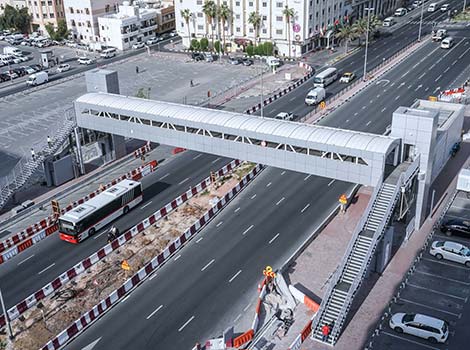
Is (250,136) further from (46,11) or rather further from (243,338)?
(46,11)

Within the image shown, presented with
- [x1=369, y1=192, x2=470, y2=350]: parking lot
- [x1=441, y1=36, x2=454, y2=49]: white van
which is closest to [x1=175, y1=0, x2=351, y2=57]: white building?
[x1=441, y1=36, x2=454, y2=49]: white van

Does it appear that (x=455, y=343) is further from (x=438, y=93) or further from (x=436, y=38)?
(x=436, y=38)

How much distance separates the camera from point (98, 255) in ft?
164

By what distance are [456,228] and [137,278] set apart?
100 ft

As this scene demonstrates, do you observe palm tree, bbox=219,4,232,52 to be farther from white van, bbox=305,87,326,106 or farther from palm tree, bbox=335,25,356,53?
white van, bbox=305,87,326,106

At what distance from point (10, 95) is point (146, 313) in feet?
267

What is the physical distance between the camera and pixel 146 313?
42.3 m

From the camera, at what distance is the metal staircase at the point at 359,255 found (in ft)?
128

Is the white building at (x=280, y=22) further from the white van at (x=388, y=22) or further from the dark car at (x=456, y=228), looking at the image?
the dark car at (x=456, y=228)

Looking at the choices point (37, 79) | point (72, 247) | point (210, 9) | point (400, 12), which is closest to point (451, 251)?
point (72, 247)

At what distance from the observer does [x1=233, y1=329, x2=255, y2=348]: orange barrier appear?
125ft

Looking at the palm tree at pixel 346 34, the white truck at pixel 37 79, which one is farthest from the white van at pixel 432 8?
the white truck at pixel 37 79

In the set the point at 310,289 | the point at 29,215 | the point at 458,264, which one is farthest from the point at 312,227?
the point at 29,215

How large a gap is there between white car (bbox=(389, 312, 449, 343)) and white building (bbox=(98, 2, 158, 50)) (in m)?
118
